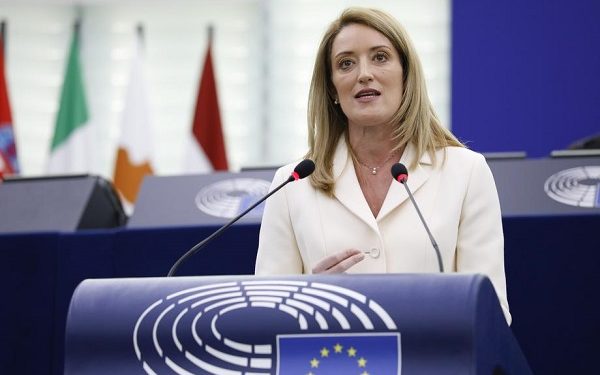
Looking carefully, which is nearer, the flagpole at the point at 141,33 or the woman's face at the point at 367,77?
the woman's face at the point at 367,77

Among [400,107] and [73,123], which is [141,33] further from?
[400,107]

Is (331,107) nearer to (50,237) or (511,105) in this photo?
(50,237)

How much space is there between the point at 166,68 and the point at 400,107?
226 inches

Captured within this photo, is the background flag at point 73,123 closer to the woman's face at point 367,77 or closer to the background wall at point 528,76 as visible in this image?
the background wall at point 528,76

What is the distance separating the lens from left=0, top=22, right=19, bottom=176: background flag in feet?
22.3

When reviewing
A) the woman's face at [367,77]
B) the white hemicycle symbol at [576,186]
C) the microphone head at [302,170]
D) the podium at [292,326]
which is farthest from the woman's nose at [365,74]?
the white hemicycle symbol at [576,186]

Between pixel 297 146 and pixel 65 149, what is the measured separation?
1636 millimetres

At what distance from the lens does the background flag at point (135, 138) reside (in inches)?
282

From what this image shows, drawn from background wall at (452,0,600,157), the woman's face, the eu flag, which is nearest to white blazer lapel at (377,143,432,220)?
the woman's face

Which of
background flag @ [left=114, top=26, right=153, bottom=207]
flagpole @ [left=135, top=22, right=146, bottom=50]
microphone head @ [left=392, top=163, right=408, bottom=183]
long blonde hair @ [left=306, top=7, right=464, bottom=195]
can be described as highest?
flagpole @ [left=135, top=22, right=146, bottom=50]

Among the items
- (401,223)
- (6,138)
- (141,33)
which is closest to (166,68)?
(141,33)

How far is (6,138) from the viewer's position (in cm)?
693

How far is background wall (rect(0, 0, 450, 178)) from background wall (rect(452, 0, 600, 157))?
160 cm

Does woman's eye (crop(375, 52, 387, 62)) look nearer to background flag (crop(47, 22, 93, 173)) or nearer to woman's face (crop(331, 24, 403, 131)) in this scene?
woman's face (crop(331, 24, 403, 131))
